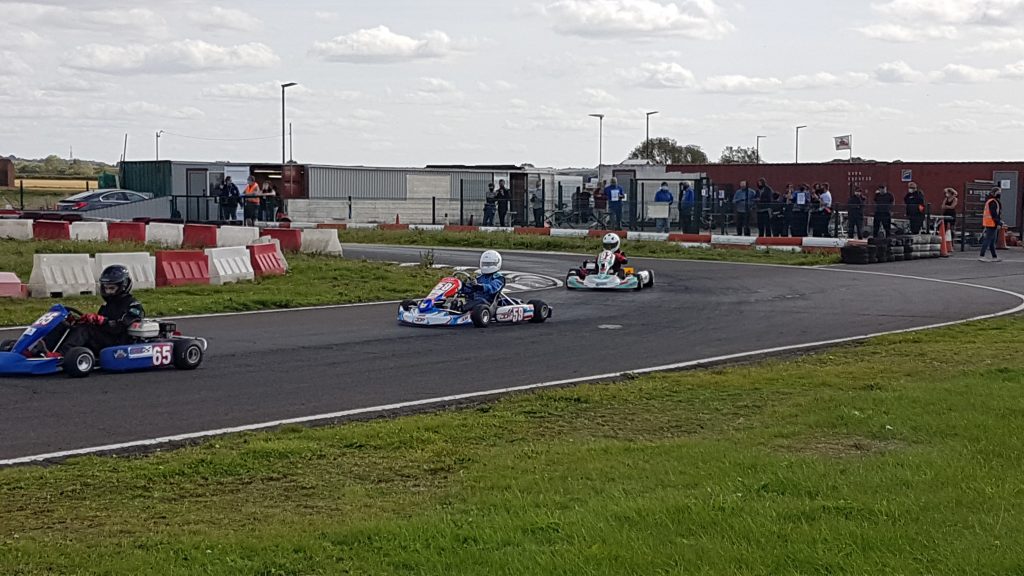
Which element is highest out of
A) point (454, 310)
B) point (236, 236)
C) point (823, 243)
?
point (236, 236)

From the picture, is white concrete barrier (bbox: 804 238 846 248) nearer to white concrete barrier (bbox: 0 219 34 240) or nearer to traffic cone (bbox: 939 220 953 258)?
traffic cone (bbox: 939 220 953 258)

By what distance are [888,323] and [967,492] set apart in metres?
10.1

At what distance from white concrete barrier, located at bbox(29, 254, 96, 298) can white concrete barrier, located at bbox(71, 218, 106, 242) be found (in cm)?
770

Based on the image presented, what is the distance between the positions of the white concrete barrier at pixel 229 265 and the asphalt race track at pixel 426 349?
3.07 metres

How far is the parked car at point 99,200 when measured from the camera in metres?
38.0

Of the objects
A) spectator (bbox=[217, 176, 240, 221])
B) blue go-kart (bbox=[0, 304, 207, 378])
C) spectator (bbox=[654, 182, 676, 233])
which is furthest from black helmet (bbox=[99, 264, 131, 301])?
spectator (bbox=[217, 176, 240, 221])

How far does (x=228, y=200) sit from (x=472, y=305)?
22.6 metres

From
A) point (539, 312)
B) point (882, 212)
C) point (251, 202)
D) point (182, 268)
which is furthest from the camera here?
point (251, 202)

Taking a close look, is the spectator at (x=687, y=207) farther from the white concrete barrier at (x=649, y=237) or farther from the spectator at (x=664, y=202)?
the white concrete barrier at (x=649, y=237)

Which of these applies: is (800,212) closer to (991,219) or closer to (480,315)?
(991,219)

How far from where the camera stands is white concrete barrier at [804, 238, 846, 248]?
29.3m

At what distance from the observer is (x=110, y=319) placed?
11.1 m

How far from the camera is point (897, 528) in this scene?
543cm

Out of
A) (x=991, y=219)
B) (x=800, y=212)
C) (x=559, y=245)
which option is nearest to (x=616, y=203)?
(x=559, y=245)
